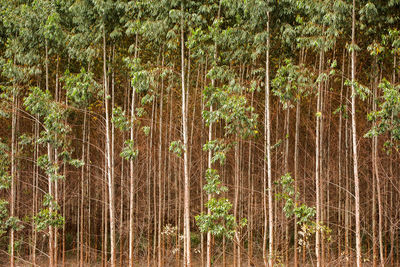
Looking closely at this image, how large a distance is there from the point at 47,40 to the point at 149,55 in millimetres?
2372

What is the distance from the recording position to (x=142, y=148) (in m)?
12.8

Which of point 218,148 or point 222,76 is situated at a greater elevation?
point 222,76

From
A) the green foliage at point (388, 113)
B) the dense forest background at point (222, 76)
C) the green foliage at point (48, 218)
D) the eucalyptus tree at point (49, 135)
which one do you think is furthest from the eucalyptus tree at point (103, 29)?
the green foliage at point (388, 113)

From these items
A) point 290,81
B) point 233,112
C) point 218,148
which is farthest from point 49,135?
point 290,81

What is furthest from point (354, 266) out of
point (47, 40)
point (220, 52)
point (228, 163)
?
point (47, 40)

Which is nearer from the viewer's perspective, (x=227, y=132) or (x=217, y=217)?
(x=217, y=217)

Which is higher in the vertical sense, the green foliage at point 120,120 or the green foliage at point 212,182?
the green foliage at point 120,120

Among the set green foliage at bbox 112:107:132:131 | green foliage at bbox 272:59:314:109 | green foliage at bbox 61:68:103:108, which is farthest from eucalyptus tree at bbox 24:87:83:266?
green foliage at bbox 272:59:314:109

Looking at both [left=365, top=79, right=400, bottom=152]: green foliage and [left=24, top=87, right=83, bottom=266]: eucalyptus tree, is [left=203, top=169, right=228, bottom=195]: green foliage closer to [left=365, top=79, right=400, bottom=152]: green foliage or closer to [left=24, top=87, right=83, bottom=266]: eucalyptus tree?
[left=365, top=79, right=400, bottom=152]: green foliage

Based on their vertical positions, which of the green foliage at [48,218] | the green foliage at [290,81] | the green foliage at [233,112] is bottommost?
the green foliage at [48,218]

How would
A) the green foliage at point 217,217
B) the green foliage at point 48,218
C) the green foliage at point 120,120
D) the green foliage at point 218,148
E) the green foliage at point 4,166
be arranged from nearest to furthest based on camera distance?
the green foliage at point 217,217 → the green foliage at point 218,148 → the green foliage at point 120,120 → the green foliage at point 48,218 → the green foliage at point 4,166

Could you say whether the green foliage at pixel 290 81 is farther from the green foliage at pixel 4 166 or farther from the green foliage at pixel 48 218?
the green foliage at pixel 4 166

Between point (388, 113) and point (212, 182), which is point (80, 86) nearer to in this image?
point (212, 182)

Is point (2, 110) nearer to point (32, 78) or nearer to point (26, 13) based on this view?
point (32, 78)
